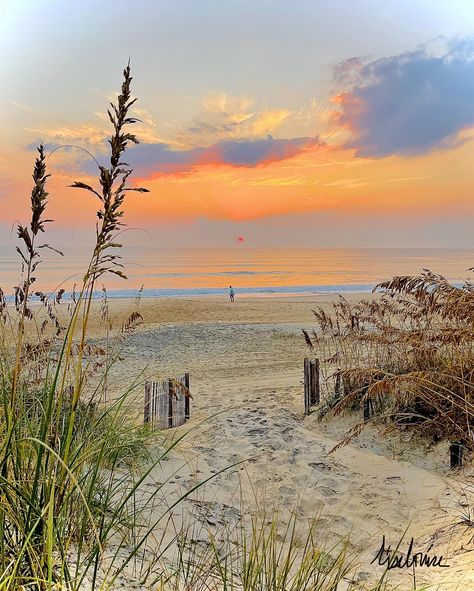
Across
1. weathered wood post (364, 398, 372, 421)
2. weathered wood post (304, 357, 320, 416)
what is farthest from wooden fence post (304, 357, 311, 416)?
weathered wood post (364, 398, 372, 421)

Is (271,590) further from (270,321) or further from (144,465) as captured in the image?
(270,321)

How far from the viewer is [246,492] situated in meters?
4.57

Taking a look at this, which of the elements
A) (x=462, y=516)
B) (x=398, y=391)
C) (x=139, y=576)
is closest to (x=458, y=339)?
(x=462, y=516)

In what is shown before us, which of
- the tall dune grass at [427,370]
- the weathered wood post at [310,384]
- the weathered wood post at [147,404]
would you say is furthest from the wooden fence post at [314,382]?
the weathered wood post at [147,404]

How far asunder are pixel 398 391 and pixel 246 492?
221 centimetres

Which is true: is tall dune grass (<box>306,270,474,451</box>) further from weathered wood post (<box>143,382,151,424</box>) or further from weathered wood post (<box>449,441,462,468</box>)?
weathered wood post (<box>143,382,151,424</box>)

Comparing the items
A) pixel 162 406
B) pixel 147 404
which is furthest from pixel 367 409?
pixel 147 404

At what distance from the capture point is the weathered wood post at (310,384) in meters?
6.95
